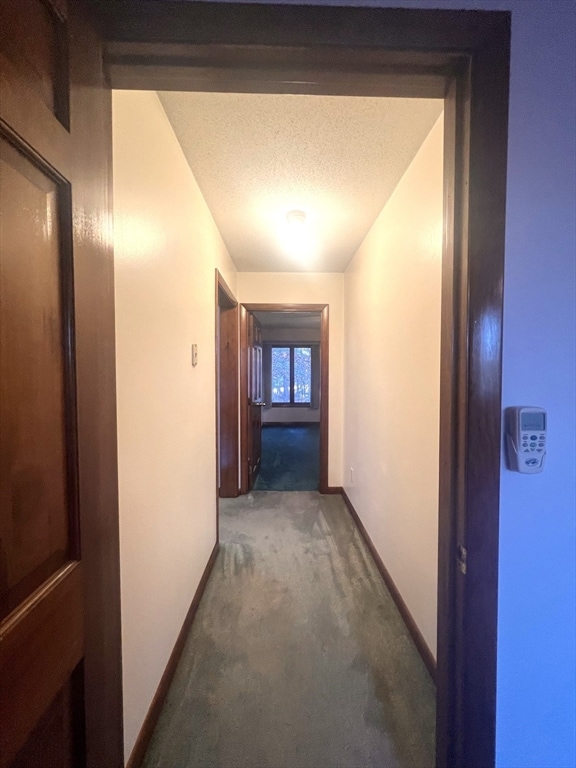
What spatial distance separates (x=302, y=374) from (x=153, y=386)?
7033 mm

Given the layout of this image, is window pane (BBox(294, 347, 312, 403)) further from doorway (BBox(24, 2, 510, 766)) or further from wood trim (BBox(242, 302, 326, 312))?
doorway (BBox(24, 2, 510, 766))

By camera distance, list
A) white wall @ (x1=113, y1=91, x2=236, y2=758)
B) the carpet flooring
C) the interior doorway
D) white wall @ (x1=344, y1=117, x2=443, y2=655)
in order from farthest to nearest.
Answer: the interior doorway → white wall @ (x1=344, y1=117, x2=443, y2=655) → the carpet flooring → white wall @ (x1=113, y1=91, x2=236, y2=758)

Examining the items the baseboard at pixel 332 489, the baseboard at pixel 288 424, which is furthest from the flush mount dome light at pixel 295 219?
the baseboard at pixel 288 424

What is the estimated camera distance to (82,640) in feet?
1.95

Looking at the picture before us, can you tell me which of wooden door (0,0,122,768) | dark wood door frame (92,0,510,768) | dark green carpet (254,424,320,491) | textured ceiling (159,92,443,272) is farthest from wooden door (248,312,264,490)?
wooden door (0,0,122,768)

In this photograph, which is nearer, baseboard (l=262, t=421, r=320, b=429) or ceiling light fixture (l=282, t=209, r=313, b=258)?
ceiling light fixture (l=282, t=209, r=313, b=258)

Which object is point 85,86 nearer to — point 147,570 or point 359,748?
point 147,570

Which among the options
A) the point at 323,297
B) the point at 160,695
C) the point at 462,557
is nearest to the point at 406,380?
the point at 462,557

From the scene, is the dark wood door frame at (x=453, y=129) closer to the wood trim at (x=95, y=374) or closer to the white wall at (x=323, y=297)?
the wood trim at (x=95, y=374)

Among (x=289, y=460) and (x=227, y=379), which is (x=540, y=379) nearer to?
(x=227, y=379)

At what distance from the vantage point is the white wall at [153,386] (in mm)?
1021

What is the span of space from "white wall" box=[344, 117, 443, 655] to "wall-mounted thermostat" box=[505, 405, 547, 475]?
2.06 feet

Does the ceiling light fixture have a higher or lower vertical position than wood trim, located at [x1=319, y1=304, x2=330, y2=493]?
higher

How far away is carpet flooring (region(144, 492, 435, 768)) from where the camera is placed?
46.0 inches
